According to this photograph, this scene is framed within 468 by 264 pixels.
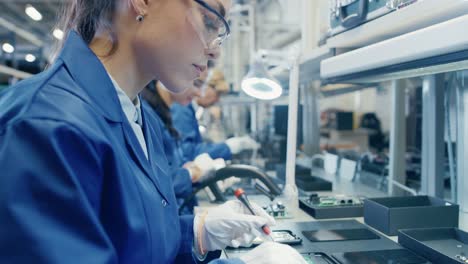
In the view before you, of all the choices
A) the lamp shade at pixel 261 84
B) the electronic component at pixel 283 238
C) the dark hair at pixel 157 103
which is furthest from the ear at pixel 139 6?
the dark hair at pixel 157 103

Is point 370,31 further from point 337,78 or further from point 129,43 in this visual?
point 129,43

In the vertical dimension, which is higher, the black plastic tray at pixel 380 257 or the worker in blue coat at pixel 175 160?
the worker in blue coat at pixel 175 160

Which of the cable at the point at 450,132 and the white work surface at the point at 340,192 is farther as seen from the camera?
the cable at the point at 450,132

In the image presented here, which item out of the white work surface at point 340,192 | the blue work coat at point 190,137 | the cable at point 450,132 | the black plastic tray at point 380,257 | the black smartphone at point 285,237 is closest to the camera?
the black plastic tray at point 380,257

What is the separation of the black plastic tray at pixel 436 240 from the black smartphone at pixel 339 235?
10 cm

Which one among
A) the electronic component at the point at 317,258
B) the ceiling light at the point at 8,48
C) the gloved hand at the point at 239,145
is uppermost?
the ceiling light at the point at 8,48

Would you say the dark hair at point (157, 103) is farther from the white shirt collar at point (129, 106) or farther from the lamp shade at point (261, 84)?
the white shirt collar at point (129, 106)

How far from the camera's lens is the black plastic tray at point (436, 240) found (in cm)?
94

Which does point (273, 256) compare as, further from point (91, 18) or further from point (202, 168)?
point (202, 168)

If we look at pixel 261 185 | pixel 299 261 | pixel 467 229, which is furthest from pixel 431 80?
pixel 299 261

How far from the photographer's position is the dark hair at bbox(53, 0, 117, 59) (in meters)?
0.82

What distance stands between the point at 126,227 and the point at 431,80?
52.5 inches

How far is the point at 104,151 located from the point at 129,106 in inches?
11.6

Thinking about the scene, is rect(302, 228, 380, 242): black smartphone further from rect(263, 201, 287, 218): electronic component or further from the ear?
the ear
